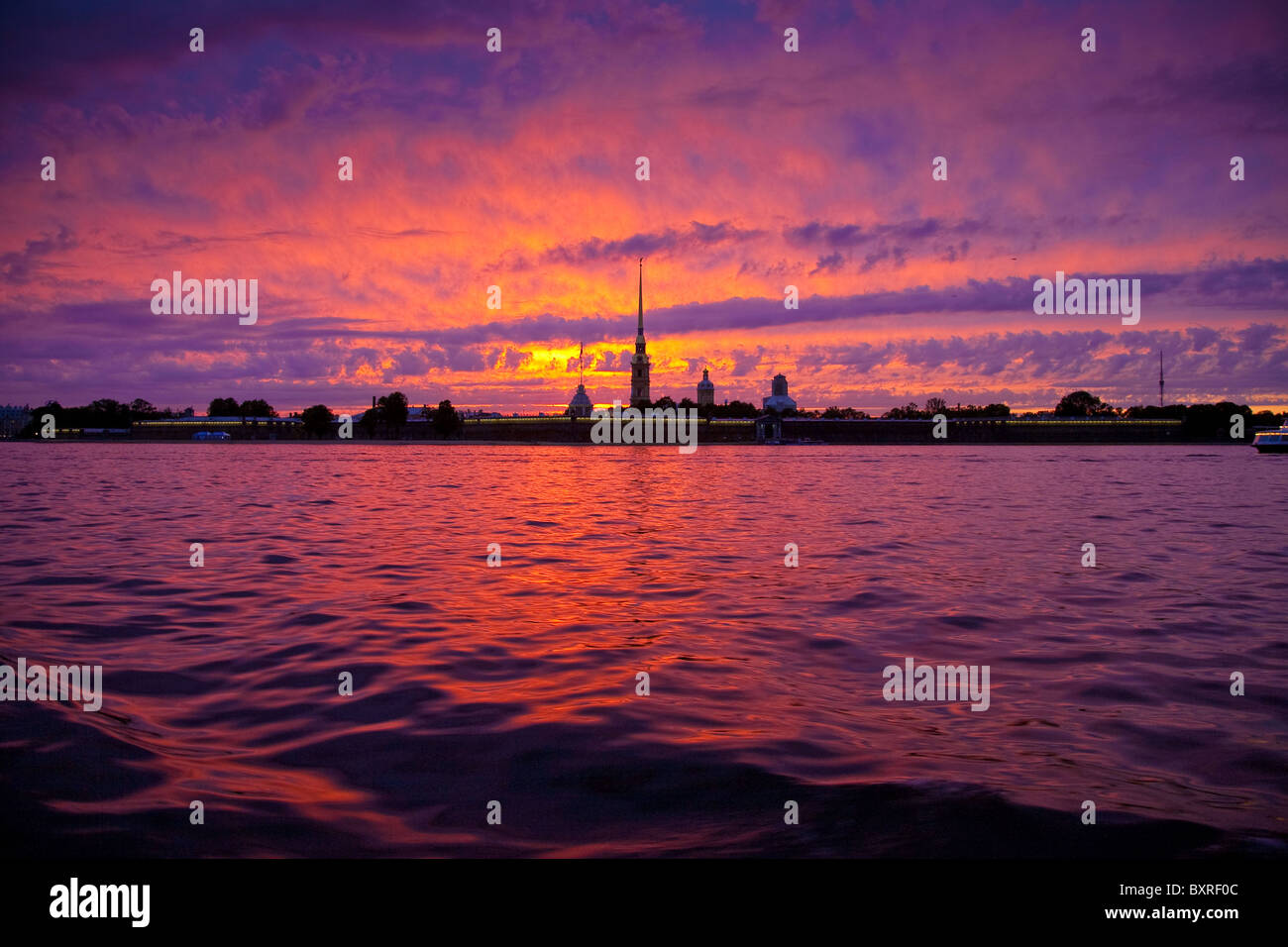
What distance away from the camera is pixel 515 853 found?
3447 millimetres

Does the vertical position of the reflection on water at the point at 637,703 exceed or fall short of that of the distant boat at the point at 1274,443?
it falls short

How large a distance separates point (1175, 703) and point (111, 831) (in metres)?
6.15

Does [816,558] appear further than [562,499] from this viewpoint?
No

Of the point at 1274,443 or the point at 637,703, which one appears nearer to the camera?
the point at 637,703

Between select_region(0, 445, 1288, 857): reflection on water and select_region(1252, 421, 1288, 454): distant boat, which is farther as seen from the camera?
select_region(1252, 421, 1288, 454): distant boat

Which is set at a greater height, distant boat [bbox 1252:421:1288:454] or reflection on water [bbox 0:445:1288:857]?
distant boat [bbox 1252:421:1288:454]

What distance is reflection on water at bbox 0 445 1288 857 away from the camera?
12.2 feet

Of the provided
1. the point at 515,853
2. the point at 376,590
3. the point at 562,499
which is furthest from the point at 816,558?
the point at 562,499

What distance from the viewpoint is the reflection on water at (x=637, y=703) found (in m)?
3.71

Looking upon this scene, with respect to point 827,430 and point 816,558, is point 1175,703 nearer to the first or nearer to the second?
point 816,558

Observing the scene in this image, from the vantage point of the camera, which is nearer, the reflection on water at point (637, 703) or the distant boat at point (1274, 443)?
the reflection on water at point (637, 703)

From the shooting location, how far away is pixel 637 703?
18.3 ft
